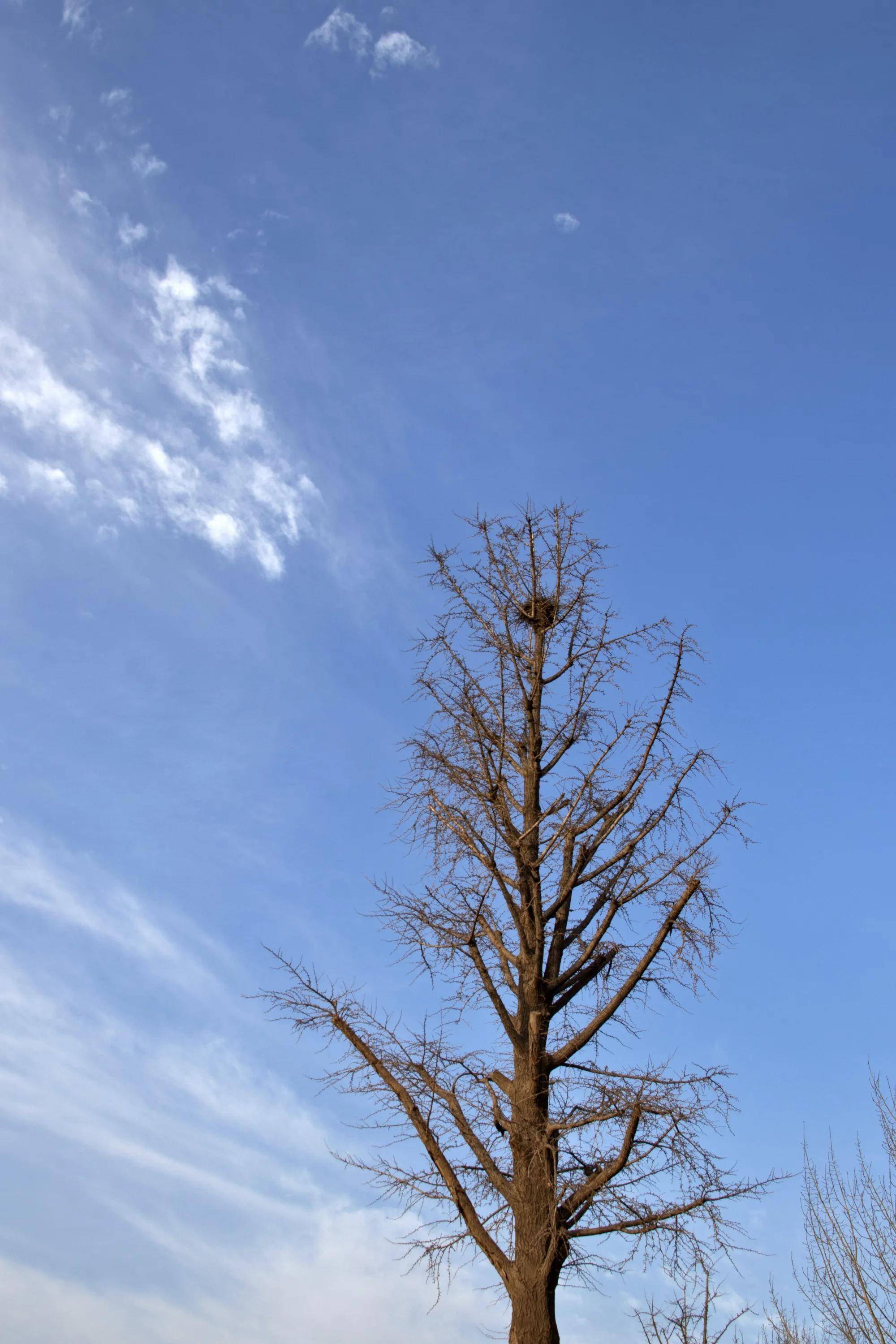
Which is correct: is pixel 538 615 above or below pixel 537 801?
above

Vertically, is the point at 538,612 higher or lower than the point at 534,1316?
higher

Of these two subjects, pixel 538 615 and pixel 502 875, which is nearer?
pixel 502 875

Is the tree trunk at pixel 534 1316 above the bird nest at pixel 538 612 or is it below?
below

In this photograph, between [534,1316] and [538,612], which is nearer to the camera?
[534,1316]

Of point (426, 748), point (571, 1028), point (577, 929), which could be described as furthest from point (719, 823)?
point (426, 748)

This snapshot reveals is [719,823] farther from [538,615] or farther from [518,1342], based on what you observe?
[518,1342]

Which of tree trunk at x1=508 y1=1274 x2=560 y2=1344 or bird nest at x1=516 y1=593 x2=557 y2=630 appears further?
bird nest at x1=516 y1=593 x2=557 y2=630

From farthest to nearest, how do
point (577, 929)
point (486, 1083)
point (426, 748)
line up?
point (426, 748), point (577, 929), point (486, 1083)

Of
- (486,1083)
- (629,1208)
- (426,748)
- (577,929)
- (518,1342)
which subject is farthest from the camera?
(426,748)

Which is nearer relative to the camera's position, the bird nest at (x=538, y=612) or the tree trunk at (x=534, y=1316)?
the tree trunk at (x=534, y=1316)

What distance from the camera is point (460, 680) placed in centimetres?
900

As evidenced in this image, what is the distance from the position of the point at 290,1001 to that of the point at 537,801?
97.3 inches

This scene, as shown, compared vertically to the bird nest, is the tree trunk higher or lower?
lower

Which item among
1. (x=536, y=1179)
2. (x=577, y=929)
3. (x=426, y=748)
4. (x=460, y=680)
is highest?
(x=460, y=680)
